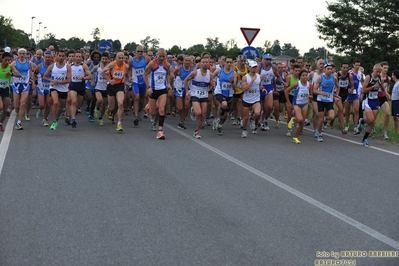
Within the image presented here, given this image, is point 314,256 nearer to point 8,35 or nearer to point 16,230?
point 16,230

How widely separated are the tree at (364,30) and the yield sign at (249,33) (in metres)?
37.4

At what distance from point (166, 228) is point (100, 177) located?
315cm

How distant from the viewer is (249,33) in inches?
878

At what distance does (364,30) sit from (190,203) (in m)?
53.3

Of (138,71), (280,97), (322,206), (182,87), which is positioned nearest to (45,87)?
(138,71)

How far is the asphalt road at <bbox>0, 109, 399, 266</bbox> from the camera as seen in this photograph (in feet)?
19.6

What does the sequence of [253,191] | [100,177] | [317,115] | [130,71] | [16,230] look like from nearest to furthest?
[16,230]
[253,191]
[100,177]
[317,115]
[130,71]

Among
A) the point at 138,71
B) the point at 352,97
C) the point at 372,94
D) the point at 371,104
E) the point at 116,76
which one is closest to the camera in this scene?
the point at 371,104

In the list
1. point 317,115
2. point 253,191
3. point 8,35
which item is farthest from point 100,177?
point 8,35

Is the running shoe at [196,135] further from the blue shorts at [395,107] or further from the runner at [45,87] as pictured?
the blue shorts at [395,107]

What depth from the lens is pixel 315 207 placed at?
8047 mm

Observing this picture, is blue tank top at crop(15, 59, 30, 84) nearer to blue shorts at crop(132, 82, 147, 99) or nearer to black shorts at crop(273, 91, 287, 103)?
blue shorts at crop(132, 82, 147, 99)

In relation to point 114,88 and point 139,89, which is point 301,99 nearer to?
point 114,88

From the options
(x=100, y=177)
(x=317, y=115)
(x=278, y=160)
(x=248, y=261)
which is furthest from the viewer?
(x=317, y=115)
